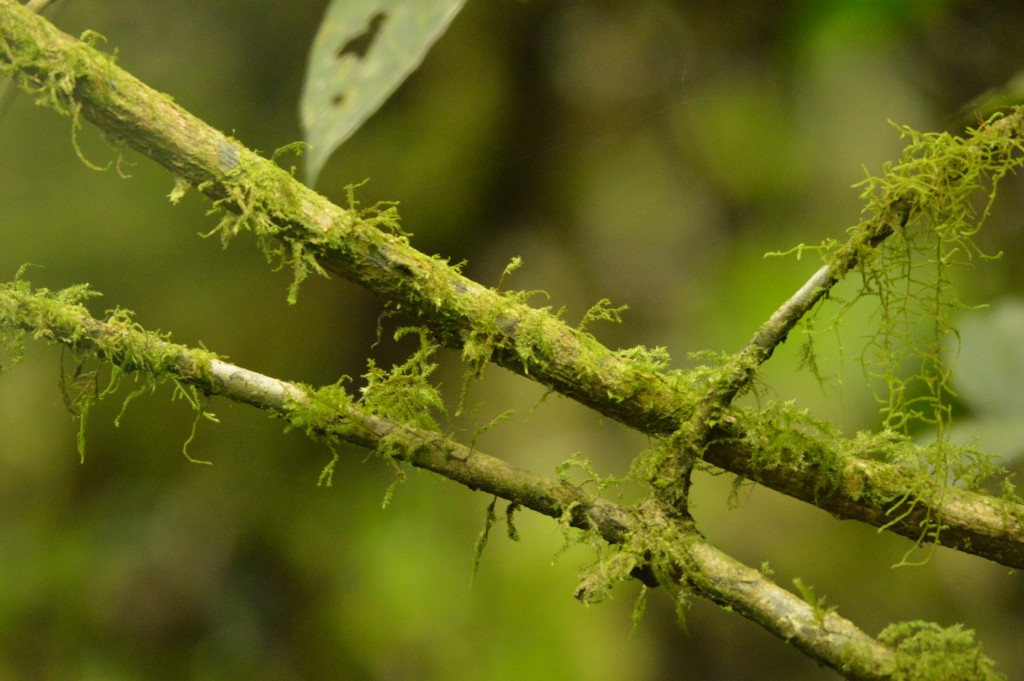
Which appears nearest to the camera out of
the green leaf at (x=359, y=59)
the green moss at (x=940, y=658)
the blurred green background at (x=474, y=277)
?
the green moss at (x=940, y=658)

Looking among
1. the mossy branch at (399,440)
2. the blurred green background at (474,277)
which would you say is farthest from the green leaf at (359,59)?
the blurred green background at (474,277)

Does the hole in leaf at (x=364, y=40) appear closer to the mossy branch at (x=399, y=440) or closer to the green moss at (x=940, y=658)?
the mossy branch at (x=399, y=440)

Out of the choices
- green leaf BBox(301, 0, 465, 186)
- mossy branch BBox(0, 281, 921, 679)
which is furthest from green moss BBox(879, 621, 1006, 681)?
green leaf BBox(301, 0, 465, 186)

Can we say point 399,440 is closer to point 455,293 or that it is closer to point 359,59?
point 455,293

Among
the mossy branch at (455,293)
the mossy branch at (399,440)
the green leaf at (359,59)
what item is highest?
the green leaf at (359,59)

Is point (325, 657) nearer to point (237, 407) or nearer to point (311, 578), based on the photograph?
point (311, 578)
